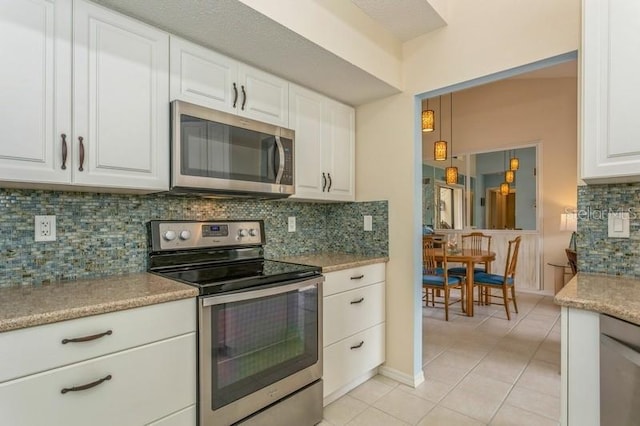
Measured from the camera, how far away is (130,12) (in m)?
1.57

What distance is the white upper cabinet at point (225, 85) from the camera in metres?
1.76

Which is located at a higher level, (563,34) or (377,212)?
(563,34)

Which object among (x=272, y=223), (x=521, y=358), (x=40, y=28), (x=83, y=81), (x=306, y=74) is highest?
(x=306, y=74)

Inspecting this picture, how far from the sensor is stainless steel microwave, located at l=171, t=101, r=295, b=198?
5.57 ft

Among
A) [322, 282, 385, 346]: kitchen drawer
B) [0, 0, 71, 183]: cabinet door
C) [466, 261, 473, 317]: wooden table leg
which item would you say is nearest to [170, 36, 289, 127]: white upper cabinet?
[0, 0, 71, 183]: cabinet door

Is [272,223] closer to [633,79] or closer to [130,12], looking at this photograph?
[130,12]

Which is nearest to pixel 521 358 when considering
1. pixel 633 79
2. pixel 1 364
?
pixel 633 79

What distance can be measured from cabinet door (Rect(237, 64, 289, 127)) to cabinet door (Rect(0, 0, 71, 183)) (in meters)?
0.84

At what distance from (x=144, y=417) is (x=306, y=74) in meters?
2.00

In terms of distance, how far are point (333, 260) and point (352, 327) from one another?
465mm

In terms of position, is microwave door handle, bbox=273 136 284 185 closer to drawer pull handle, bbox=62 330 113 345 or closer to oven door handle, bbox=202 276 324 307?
oven door handle, bbox=202 276 324 307

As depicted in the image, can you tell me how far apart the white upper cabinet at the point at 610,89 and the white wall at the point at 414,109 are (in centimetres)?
41

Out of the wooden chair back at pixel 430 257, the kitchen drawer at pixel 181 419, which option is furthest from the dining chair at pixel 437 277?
the kitchen drawer at pixel 181 419

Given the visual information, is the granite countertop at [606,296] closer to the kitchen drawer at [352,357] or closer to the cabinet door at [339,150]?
the kitchen drawer at [352,357]
